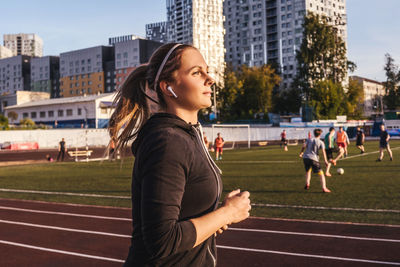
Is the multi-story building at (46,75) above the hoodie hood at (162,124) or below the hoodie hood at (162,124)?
above

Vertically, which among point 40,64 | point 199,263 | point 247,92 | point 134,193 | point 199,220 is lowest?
point 199,263

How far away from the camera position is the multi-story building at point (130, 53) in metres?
119

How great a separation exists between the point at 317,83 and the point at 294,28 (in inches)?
1875

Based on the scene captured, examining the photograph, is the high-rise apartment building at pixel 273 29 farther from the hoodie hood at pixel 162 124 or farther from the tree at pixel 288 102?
the hoodie hood at pixel 162 124

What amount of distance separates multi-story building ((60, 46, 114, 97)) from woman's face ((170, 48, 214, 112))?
423ft

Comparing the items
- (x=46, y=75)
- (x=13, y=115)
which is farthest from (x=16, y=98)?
(x=46, y=75)

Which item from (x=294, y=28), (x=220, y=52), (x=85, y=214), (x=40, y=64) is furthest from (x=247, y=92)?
(x=40, y=64)

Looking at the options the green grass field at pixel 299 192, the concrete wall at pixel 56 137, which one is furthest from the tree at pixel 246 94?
the green grass field at pixel 299 192

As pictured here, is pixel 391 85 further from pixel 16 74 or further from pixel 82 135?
pixel 16 74

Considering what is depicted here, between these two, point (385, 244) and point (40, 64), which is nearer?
point (385, 244)

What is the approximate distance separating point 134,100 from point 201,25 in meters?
149

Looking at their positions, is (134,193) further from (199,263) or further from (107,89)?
(107,89)

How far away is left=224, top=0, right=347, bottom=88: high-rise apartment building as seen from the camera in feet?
348

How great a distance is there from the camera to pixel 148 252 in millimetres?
1709
